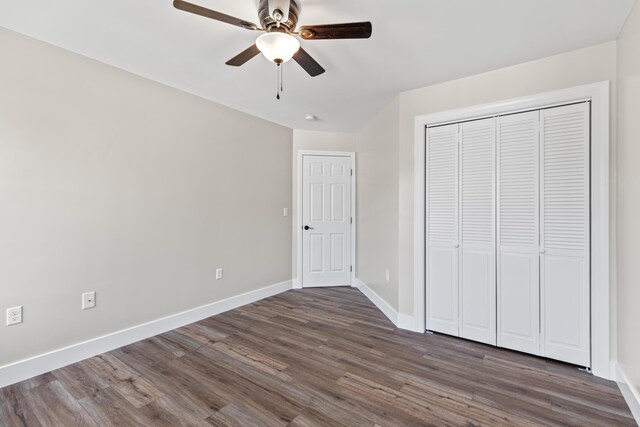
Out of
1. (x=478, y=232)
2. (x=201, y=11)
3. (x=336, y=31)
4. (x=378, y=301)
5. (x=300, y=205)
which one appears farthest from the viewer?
(x=300, y=205)

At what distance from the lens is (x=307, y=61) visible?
5.90 ft

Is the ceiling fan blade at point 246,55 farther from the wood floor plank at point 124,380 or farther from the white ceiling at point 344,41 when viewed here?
the wood floor plank at point 124,380

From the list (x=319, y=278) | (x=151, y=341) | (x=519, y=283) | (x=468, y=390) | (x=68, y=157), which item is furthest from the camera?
(x=319, y=278)

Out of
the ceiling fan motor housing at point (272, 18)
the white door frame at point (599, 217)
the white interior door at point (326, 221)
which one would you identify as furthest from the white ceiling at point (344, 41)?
the white interior door at point (326, 221)

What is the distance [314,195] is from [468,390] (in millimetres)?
3042

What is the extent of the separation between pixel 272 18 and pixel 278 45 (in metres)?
0.15

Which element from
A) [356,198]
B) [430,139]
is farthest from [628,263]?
[356,198]

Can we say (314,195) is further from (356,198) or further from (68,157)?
(68,157)

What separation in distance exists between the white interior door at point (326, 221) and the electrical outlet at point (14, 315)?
297 cm

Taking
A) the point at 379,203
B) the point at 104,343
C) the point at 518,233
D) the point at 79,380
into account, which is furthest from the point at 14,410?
the point at 518,233

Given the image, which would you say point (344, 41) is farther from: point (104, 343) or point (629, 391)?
point (104, 343)

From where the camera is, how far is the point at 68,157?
2.20 m

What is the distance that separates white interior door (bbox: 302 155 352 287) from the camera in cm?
435

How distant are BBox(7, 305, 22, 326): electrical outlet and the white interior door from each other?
297 cm
